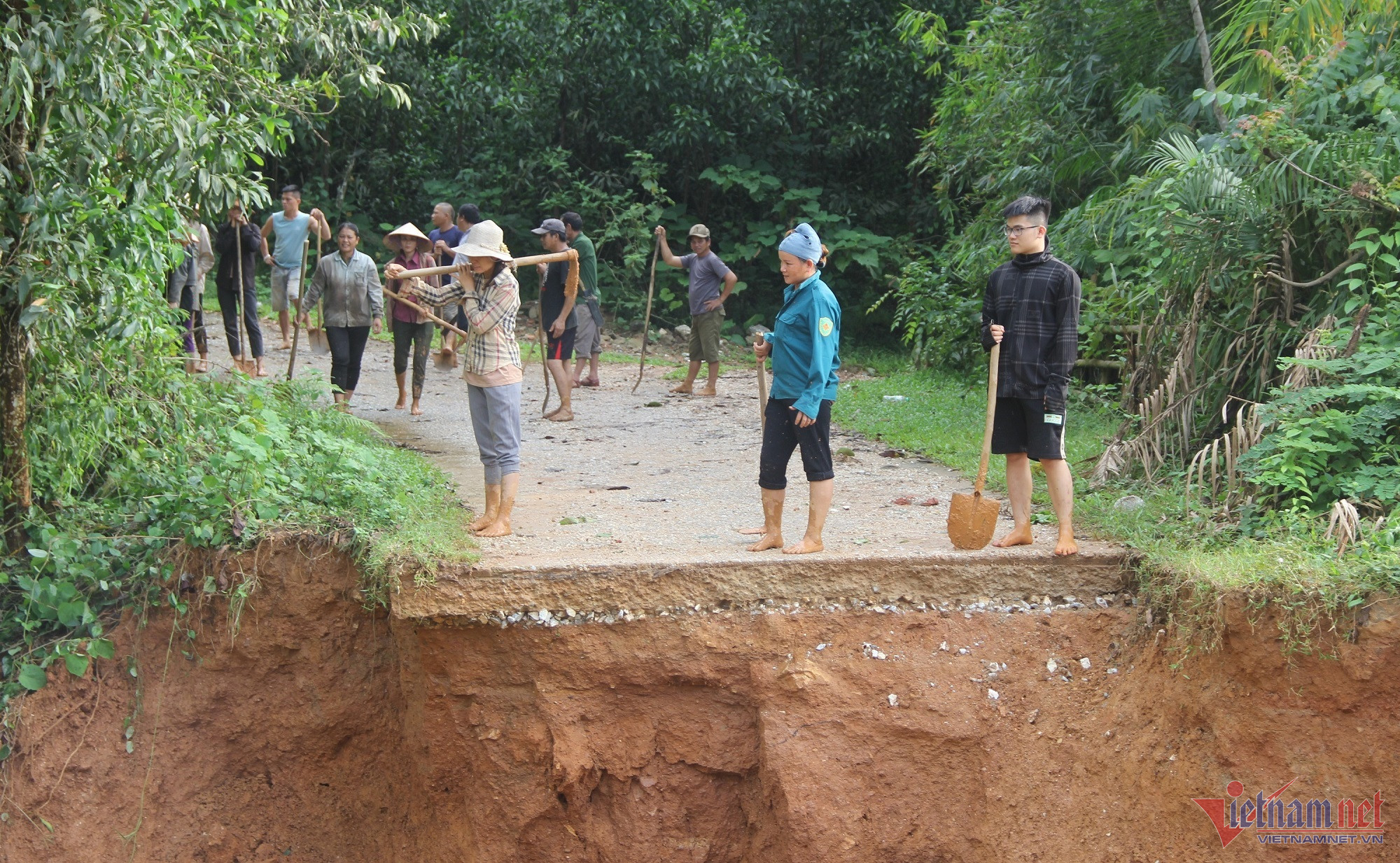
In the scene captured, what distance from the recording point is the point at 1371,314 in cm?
543

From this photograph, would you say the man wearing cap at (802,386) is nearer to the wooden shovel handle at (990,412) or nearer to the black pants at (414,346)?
the wooden shovel handle at (990,412)

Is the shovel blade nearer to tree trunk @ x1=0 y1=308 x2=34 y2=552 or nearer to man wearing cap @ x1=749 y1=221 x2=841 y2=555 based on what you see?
man wearing cap @ x1=749 y1=221 x2=841 y2=555

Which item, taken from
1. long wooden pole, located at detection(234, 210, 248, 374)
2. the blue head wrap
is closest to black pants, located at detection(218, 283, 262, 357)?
long wooden pole, located at detection(234, 210, 248, 374)

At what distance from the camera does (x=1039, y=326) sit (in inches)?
193

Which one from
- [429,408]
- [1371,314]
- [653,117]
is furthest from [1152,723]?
[653,117]

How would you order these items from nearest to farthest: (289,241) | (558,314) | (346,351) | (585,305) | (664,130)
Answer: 1. (346,351)
2. (558,314)
3. (289,241)
4. (585,305)
5. (664,130)

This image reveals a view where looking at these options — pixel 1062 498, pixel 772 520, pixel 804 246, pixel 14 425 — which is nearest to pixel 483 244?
pixel 804 246

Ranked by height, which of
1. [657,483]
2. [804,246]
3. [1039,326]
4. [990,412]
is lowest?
[657,483]

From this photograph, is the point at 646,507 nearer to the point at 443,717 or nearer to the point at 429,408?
the point at 443,717

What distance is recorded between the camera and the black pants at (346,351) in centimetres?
827

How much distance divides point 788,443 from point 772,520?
369 millimetres

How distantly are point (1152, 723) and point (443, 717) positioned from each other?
312 cm

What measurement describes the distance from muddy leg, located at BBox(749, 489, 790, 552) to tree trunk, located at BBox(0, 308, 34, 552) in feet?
11.1

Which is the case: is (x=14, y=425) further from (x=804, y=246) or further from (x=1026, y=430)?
(x=1026, y=430)
